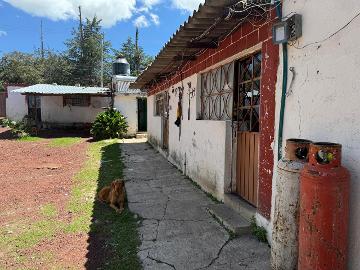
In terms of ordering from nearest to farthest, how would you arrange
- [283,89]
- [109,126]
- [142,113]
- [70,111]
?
[283,89] < [109,126] < [142,113] < [70,111]

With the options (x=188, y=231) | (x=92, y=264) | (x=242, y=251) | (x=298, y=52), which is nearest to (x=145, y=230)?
(x=188, y=231)

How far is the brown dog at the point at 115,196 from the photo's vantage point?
5336mm

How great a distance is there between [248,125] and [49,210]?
11.7ft

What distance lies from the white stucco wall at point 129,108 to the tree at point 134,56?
22.1 meters

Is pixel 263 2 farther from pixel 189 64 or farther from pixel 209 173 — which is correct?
pixel 189 64

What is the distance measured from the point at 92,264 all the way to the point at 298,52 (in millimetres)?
3110

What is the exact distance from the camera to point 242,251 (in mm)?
3562

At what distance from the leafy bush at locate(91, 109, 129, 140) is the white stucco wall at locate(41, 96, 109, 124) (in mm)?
3328

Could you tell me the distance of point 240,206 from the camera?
4.54m

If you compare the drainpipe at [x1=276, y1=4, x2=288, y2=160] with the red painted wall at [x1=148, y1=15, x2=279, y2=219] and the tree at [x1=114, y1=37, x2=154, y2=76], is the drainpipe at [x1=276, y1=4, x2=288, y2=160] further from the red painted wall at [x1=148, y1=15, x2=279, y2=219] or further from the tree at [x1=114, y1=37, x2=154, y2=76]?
the tree at [x1=114, y1=37, x2=154, y2=76]

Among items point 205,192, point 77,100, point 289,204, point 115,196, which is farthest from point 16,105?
point 289,204

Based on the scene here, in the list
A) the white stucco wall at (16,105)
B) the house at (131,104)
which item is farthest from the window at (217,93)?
the white stucco wall at (16,105)

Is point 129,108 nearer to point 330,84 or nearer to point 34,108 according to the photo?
point 34,108

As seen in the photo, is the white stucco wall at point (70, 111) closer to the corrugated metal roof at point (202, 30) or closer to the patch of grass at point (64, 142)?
the patch of grass at point (64, 142)
